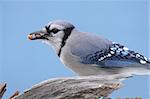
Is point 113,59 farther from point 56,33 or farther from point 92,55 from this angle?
point 56,33

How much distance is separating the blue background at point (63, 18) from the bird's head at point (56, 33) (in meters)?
0.36

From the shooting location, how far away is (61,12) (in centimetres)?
137

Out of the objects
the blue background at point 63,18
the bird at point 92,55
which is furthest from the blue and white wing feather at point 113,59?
the blue background at point 63,18

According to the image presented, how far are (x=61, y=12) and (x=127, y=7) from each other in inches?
10.3

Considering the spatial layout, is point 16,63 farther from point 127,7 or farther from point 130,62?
point 130,62

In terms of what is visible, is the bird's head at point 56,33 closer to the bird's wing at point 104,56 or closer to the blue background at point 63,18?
the bird's wing at point 104,56

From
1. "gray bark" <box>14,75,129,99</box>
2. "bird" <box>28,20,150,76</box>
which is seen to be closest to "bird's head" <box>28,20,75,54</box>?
"bird" <box>28,20,150,76</box>

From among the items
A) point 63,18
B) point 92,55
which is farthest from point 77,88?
point 63,18

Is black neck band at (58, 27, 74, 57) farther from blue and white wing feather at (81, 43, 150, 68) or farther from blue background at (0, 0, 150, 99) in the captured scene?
blue background at (0, 0, 150, 99)

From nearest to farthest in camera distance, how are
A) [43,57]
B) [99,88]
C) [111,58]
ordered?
[99,88] < [111,58] < [43,57]

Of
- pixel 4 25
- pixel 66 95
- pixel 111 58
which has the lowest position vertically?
pixel 66 95

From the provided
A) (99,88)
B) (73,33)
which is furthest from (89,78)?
(73,33)

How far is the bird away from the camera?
93cm

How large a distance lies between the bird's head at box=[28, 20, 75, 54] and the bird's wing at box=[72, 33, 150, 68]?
47 millimetres
